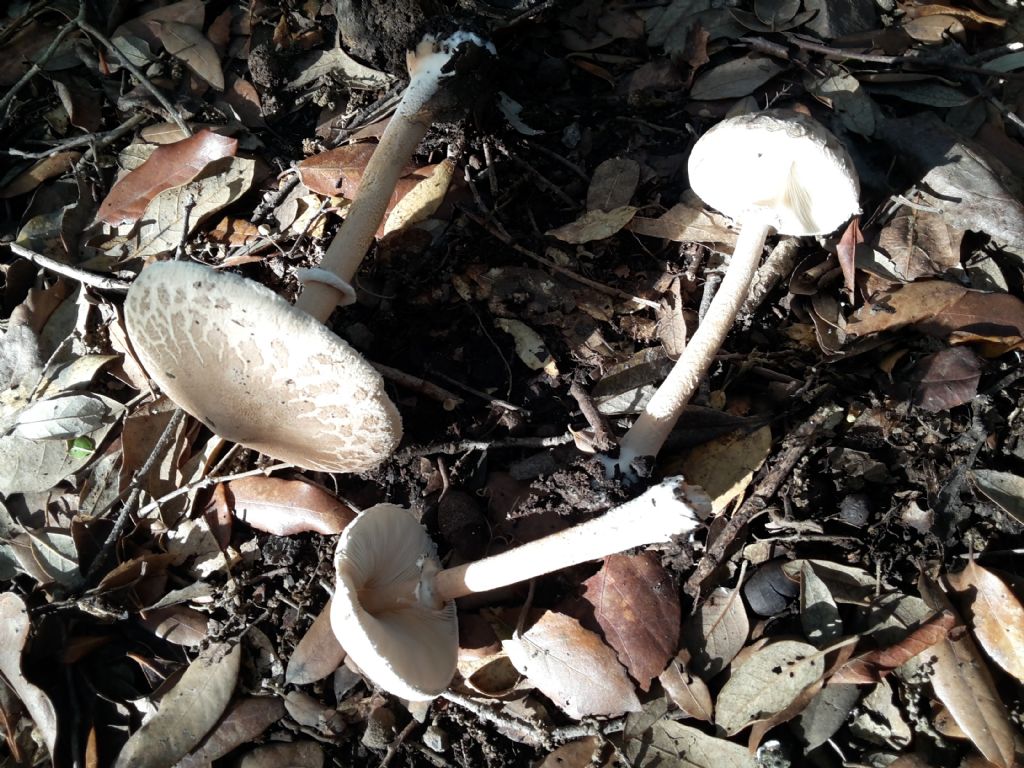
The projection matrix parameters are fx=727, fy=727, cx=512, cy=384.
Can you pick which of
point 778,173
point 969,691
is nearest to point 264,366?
point 778,173

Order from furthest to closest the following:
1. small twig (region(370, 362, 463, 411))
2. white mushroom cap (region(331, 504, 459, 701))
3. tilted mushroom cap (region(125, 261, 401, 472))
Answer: small twig (region(370, 362, 463, 411))
tilted mushroom cap (region(125, 261, 401, 472))
white mushroom cap (region(331, 504, 459, 701))

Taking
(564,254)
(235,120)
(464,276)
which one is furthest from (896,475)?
(235,120)

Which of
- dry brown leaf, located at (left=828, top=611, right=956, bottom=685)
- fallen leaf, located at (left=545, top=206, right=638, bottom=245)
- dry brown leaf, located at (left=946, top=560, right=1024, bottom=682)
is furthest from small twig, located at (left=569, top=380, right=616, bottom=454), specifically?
dry brown leaf, located at (left=946, top=560, right=1024, bottom=682)

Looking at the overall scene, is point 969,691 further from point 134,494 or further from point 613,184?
point 134,494

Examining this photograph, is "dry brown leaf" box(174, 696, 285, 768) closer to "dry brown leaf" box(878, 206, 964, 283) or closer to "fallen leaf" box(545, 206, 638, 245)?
"fallen leaf" box(545, 206, 638, 245)

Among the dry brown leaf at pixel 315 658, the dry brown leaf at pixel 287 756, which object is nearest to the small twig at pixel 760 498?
the dry brown leaf at pixel 315 658

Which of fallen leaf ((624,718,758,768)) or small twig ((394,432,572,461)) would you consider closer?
fallen leaf ((624,718,758,768))

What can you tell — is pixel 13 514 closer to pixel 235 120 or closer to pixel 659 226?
pixel 235 120
